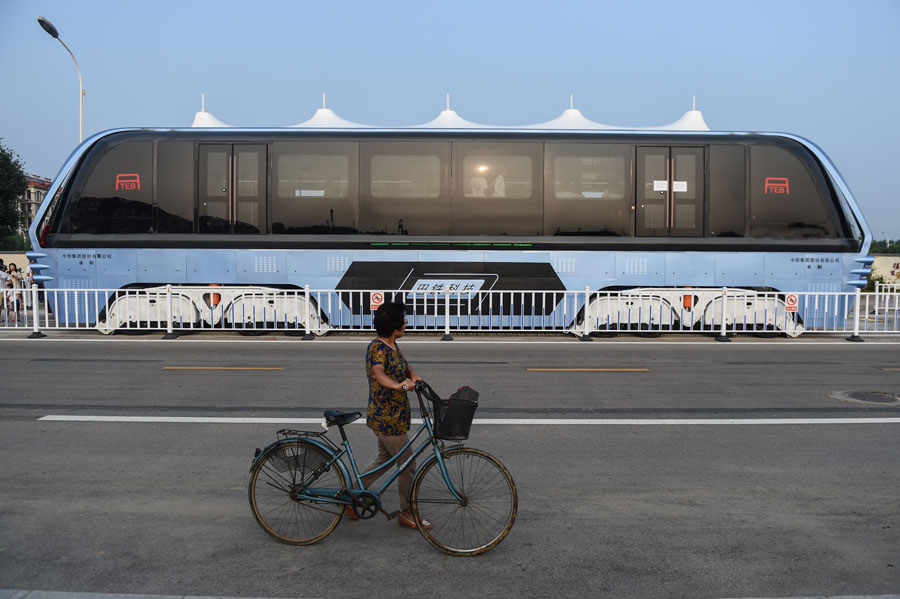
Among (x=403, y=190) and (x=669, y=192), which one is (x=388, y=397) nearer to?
(x=403, y=190)

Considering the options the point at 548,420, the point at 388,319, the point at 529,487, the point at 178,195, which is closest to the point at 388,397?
the point at 388,319

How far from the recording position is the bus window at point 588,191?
16.5 metres

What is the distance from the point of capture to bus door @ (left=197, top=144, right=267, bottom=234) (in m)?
16.5

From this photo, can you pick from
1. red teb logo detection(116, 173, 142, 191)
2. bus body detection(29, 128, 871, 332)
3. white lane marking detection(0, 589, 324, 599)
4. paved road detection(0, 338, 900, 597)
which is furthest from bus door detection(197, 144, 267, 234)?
white lane marking detection(0, 589, 324, 599)

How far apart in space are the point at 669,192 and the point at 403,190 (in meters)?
5.72

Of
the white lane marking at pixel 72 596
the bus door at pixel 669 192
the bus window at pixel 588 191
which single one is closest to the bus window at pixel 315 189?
the bus window at pixel 588 191

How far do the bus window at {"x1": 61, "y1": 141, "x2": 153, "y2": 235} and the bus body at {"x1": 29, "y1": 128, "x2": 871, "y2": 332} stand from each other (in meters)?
0.05

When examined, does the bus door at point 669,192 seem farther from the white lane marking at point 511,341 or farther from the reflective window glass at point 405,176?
the reflective window glass at point 405,176

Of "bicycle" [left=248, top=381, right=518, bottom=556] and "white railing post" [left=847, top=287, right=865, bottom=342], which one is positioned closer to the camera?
"bicycle" [left=248, top=381, right=518, bottom=556]

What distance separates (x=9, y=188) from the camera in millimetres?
55688

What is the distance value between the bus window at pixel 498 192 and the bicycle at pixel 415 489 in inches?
465

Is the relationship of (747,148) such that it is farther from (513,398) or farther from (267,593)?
(267,593)

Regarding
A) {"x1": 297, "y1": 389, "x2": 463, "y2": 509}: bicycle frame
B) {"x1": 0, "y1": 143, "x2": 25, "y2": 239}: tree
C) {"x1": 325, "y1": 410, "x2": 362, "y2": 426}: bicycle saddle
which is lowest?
{"x1": 297, "y1": 389, "x2": 463, "y2": 509}: bicycle frame

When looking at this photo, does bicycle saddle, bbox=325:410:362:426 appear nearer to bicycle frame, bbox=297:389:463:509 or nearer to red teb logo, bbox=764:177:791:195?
bicycle frame, bbox=297:389:463:509
